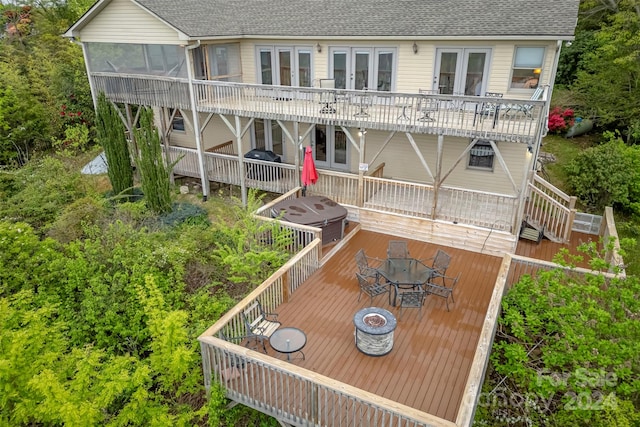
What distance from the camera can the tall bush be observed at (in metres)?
15.7

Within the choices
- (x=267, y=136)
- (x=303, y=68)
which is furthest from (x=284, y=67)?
(x=267, y=136)

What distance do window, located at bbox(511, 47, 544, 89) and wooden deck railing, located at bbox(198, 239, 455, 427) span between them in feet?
33.9

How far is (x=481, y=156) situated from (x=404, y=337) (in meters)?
7.97

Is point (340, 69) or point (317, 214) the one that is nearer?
point (317, 214)

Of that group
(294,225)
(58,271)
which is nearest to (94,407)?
(58,271)

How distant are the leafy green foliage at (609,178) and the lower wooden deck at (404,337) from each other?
6.12m

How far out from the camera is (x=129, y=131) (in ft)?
61.8

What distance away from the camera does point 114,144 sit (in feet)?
52.6

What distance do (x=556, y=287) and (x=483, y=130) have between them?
5.17m

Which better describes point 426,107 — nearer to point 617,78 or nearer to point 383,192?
point 383,192

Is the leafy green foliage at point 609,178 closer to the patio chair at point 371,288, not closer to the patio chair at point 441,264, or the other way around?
the patio chair at point 441,264

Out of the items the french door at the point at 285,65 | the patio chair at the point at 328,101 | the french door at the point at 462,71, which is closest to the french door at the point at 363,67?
the french door at the point at 285,65

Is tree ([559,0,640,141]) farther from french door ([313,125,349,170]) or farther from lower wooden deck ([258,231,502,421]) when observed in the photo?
lower wooden deck ([258,231,502,421])

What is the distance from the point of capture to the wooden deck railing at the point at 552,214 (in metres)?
12.0
